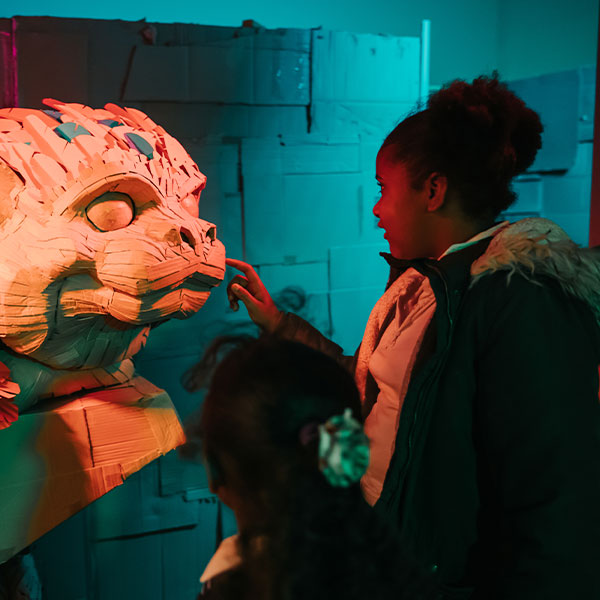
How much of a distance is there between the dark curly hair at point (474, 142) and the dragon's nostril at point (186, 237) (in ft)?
1.14

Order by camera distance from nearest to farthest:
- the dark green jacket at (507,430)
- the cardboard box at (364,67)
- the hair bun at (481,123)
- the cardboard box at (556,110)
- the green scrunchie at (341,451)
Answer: the green scrunchie at (341,451) < the dark green jacket at (507,430) < the hair bun at (481,123) < the cardboard box at (364,67) < the cardboard box at (556,110)

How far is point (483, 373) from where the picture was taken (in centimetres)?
78

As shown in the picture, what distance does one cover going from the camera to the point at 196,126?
4.63 feet

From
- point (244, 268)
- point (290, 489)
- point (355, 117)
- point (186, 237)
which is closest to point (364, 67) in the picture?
point (355, 117)

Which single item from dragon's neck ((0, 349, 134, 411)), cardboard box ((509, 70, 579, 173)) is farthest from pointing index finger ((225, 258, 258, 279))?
cardboard box ((509, 70, 579, 173))

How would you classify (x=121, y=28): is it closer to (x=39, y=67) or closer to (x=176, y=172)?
(x=39, y=67)

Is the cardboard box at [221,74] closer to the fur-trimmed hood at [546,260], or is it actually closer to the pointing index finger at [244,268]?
the pointing index finger at [244,268]

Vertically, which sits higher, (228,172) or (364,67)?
(364,67)

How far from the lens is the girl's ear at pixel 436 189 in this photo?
89 cm

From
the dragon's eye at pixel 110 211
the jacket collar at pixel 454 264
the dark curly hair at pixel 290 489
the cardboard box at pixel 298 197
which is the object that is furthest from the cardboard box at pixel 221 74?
the dark curly hair at pixel 290 489

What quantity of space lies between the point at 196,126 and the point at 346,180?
15.5 inches

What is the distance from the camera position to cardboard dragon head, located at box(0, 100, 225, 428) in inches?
34.1

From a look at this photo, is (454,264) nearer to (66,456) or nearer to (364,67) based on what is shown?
(66,456)

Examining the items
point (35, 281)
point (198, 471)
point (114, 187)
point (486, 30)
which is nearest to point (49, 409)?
point (35, 281)
